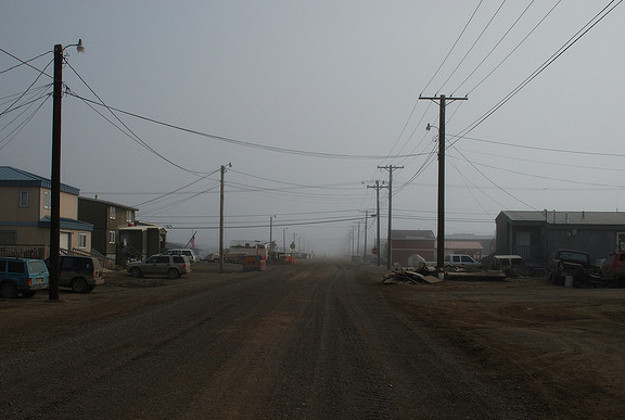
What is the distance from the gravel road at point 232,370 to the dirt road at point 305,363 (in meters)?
0.03

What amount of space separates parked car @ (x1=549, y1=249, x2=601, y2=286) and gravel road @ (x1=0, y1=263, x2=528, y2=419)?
2001 cm

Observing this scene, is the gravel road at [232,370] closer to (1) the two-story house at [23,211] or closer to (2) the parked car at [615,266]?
(2) the parked car at [615,266]

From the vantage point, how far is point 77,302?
71.0 feet

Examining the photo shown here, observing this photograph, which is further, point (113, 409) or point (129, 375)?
point (129, 375)

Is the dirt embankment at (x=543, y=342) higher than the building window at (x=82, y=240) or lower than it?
lower

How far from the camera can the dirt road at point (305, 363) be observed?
721 cm

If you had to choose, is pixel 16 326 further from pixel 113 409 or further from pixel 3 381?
pixel 113 409

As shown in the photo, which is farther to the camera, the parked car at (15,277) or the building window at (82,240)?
the building window at (82,240)

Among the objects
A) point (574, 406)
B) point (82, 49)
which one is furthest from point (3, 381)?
point (82, 49)

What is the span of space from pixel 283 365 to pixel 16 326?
8.47 metres

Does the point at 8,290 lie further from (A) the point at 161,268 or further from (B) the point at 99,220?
(B) the point at 99,220

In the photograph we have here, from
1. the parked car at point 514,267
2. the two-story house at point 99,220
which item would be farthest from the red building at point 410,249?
the two-story house at point 99,220

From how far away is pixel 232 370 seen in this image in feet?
30.0

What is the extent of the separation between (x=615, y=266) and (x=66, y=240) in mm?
35403
